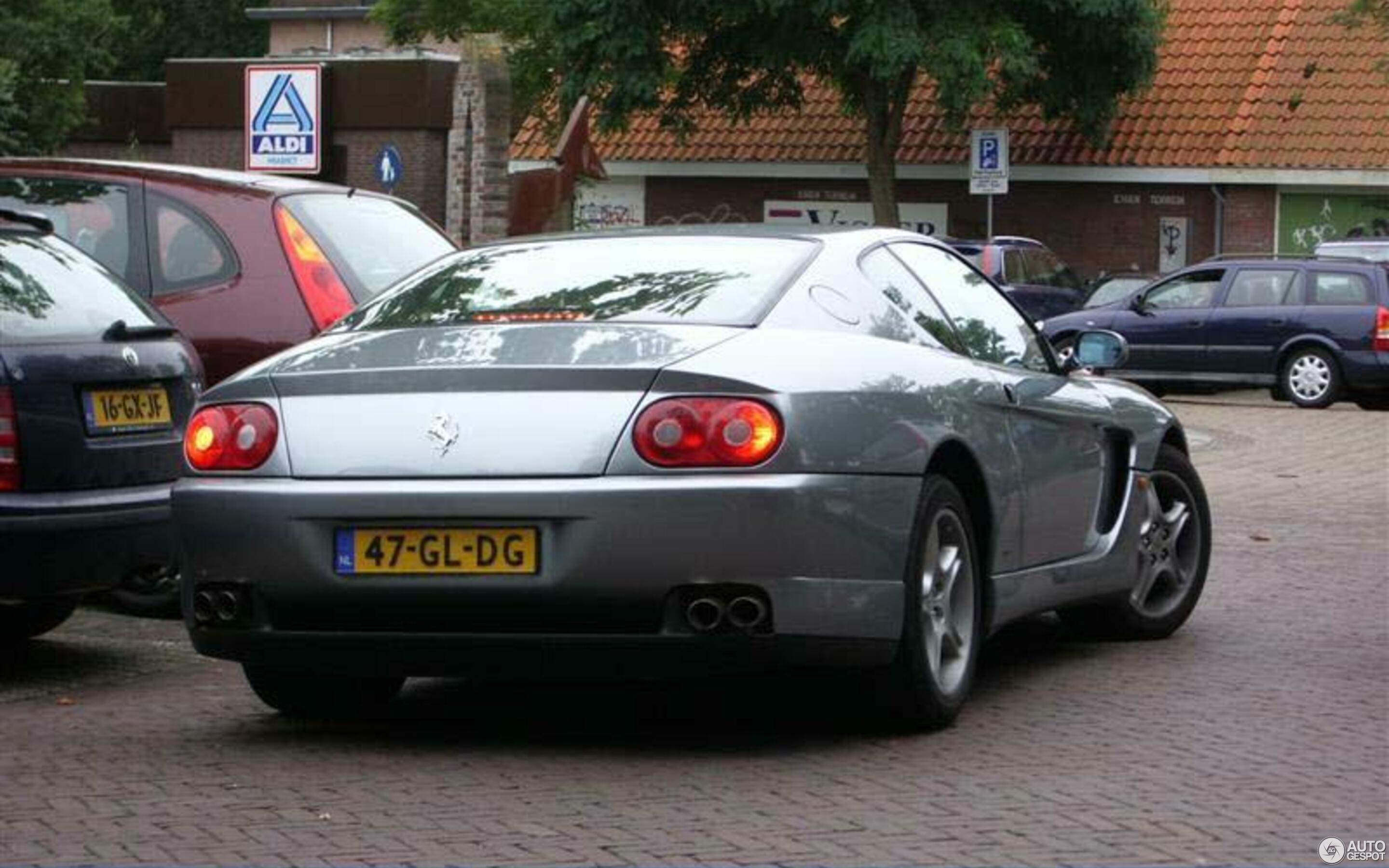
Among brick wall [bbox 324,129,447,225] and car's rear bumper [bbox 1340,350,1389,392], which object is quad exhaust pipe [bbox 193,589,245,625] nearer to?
car's rear bumper [bbox 1340,350,1389,392]

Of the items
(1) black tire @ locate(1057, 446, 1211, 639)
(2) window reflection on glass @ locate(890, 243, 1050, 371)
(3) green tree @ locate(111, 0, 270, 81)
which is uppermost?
(3) green tree @ locate(111, 0, 270, 81)

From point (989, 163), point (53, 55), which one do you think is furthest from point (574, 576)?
point (53, 55)

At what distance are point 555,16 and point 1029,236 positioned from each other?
987 cm

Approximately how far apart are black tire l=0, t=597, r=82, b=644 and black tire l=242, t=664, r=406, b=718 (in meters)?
1.88

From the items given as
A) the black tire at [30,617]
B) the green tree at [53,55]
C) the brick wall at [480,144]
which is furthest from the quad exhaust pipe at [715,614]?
the green tree at [53,55]

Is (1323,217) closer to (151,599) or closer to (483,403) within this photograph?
(151,599)

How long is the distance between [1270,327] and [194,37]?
62.5m

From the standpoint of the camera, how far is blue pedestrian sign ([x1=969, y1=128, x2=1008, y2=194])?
119 ft

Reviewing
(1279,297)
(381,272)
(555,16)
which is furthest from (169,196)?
(555,16)

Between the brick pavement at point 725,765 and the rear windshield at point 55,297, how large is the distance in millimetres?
1099

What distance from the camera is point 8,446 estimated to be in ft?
25.7

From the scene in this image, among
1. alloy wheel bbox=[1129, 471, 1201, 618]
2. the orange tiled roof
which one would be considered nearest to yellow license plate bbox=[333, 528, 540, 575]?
alloy wheel bbox=[1129, 471, 1201, 618]

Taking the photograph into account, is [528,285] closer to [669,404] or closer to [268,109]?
[669,404]

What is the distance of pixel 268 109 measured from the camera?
20750 millimetres
